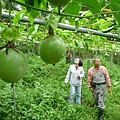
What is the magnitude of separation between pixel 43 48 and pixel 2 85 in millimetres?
7417

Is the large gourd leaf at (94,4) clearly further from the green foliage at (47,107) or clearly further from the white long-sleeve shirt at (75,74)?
the white long-sleeve shirt at (75,74)

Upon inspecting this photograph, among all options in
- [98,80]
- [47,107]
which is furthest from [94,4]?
[47,107]

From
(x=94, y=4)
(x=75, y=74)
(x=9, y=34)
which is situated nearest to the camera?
(x=9, y=34)

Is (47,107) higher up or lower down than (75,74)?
lower down

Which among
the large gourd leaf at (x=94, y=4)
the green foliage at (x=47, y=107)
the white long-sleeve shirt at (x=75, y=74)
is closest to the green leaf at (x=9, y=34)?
the large gourd leaf at (x=94, y=4)

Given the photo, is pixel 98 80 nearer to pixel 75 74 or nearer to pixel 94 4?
pixel 75 74

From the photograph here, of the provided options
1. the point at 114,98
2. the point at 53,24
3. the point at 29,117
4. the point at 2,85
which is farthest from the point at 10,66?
the point at 114,98

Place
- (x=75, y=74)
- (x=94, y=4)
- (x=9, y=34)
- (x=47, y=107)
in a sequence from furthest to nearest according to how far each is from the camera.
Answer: (x=75, y=74), (x=47, y=107), (x=94, y=4), (x=9, y=34)

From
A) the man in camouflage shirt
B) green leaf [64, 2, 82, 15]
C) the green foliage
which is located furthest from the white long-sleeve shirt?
green leaf [64, 2, 82, 15]

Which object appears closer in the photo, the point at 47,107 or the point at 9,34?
the point at 9,34

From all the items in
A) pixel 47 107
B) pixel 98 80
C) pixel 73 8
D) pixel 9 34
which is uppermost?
pixel 73 8

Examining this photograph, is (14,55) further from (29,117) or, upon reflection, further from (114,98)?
(114,98)

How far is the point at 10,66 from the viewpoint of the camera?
Answer: 798 mm

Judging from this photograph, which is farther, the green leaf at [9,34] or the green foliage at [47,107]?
the green foliage at [47,107]
